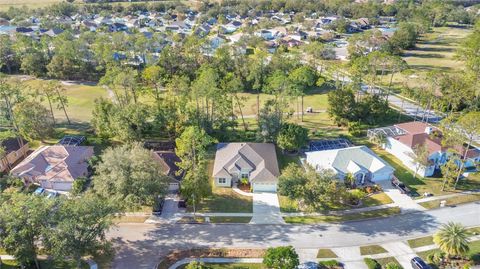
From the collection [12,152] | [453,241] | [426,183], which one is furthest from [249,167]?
[12,152]

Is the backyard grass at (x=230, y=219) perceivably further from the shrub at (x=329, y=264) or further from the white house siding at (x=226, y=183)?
the shrub at (x=329, y=264)

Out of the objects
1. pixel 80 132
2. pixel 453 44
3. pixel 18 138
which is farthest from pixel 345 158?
pixel 453 44

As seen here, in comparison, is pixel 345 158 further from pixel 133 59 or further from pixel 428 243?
pixel 133 59

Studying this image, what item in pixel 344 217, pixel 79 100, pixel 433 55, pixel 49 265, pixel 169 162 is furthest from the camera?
pixel 433 55

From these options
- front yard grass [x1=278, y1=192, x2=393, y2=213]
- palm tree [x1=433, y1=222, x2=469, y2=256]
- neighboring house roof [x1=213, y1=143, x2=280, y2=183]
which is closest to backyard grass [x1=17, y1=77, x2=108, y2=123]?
neighboring house roof [x1=213, y1=143, x2=280, y2=183]

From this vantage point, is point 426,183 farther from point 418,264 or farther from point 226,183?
point 226,183
